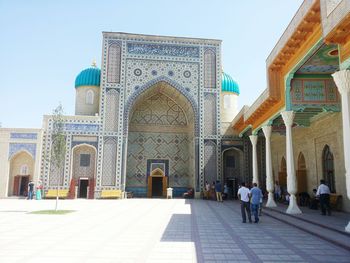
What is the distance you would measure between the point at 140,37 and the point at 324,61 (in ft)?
44.3

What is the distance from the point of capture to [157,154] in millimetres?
21469

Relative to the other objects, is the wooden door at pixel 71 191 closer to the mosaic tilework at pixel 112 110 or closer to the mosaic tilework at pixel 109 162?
the mosaic tilework at pixel 109 162

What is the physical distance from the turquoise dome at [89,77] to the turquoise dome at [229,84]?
832cm

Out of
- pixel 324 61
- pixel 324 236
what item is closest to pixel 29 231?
pixel 324 236

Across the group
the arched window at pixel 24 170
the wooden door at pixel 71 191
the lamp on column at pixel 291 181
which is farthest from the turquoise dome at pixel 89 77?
the lamp on column at pixel 291 181

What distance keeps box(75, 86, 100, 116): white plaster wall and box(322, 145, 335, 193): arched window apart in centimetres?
1380

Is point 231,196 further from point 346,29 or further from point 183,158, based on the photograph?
point 346,29

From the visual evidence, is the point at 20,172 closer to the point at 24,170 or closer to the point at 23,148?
the point at 24,170

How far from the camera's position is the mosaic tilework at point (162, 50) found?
67.2ft

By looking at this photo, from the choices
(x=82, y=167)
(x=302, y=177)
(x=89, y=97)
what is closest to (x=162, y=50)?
(x=89, y=97)

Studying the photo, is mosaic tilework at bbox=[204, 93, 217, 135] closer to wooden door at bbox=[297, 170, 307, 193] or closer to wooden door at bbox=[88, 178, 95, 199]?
wooden door at bbox=[297, 170, 307, 193]

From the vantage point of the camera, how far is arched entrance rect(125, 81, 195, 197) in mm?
20969

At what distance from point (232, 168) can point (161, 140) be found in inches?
193

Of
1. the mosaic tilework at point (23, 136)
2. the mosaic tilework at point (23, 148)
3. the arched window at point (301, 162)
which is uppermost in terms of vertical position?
the mosaic tilework at point (23, 136)
